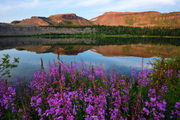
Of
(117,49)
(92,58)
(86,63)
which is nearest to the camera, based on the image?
(86,63)

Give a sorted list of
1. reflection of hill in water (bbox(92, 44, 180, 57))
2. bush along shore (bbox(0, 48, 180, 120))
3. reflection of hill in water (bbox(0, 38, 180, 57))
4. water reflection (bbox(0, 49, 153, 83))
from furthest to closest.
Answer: reflection of hill in water (bbox(0, 38, 180, 57)) → reflection of hill in water (bbox(92, 44, 180, 57)) → water reflection (bbox(0, 49, 153, 83)) → bush along shore (bbox(0, 48, 180, 120))

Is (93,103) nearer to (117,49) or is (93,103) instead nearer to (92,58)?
(92,58)

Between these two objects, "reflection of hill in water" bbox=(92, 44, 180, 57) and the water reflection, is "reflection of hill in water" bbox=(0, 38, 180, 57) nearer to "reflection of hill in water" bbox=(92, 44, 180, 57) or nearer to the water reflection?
"reflection of hill in water" bbox=(92, 44, 180, 57)

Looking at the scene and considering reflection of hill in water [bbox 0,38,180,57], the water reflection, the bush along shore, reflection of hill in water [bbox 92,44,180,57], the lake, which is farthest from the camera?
reflection of hill in water [bbox 0,38,180,57]

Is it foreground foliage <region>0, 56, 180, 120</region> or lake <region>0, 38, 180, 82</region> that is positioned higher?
foreground foliage <region>0, 56, 180, 120</region>

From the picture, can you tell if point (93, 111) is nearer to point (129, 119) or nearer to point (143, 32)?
point (129, 119)

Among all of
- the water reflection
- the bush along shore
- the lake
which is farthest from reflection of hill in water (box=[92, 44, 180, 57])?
the bush along shore

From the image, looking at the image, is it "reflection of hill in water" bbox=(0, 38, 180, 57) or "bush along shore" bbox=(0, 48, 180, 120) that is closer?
"bush along shore" bbox=(0, 48, 180, 120)

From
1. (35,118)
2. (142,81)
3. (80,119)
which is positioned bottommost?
(35,118)

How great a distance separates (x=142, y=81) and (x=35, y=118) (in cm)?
627

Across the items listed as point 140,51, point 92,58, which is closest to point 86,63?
point 92,58

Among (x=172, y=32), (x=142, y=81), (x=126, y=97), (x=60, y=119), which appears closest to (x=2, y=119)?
(x=60, y=119)

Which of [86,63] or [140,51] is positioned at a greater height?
[140,51]

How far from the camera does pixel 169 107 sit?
545cm
